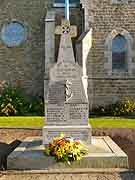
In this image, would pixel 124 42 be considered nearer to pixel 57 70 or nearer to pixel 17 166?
pixel 57 70

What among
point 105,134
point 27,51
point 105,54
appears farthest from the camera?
point 27,51

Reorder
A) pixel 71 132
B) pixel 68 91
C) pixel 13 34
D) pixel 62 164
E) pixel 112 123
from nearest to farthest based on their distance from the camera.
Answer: pixel 62 164 → pixel 71 132 → pixel 68 91 → pixel 112 123 → pixel 13 34

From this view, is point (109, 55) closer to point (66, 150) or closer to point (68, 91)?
point (68, 91)

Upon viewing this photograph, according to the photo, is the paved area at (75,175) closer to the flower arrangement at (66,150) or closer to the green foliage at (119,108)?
the flower arrangement at (66,150)

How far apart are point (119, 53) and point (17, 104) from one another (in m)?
6.02

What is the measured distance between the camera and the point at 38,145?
904 cm

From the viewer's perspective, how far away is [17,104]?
1858 cm

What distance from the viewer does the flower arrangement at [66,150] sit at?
735 centimetres

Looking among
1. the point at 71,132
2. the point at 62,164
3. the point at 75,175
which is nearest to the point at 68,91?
the point at 71,132

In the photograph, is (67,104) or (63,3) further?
(63,3)

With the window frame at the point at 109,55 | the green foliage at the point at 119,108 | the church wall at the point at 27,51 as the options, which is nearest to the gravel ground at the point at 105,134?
the green foliage at the point at 119,108

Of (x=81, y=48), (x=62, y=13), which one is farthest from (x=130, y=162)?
(x=62, y=13)

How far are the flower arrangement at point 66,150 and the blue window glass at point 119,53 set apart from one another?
40.2ft

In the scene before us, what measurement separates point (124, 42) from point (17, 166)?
13.2m
